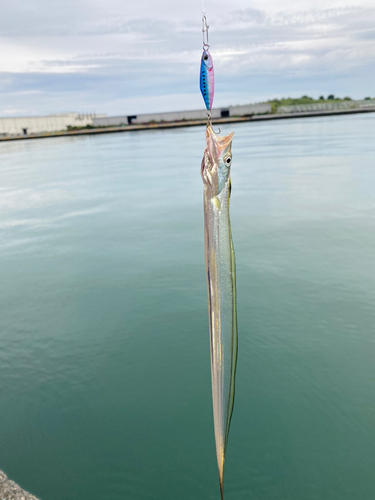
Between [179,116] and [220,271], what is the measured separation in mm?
89878

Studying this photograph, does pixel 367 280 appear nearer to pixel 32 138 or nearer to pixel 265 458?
pixel 265 458

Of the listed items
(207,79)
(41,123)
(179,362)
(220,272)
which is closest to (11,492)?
(179,362)

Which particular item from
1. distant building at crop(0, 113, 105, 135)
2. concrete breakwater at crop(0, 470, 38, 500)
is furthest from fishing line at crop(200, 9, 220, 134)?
distant building at crop(0, 113, 105, 135)

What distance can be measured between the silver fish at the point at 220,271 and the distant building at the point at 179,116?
86.5 meters

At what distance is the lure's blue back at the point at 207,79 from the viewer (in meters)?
1.83

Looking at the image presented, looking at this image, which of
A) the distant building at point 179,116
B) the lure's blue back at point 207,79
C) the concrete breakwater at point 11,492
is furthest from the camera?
the distant building at point 179,116

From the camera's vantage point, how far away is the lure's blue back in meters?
1.83

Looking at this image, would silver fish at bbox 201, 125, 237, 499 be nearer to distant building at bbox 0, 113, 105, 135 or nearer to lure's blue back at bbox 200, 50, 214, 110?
lure's blue back at bbox 200, 50, 214, 110

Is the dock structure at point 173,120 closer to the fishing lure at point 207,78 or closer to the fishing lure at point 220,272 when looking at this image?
the fishing lure at point 207,78

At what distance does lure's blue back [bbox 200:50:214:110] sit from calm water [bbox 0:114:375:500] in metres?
3.25

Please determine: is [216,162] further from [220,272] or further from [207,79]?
[207,79]

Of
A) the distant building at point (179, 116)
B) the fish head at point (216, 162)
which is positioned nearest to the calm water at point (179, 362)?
the fish head at point (216, 162)

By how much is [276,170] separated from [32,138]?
219 ft

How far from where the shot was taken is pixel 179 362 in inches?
214
